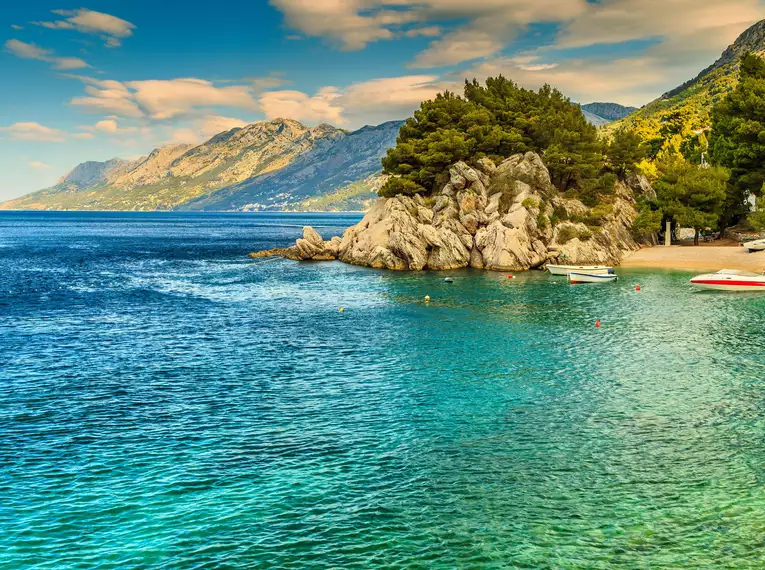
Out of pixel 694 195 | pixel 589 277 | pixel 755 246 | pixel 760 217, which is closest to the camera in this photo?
pixel 589 277

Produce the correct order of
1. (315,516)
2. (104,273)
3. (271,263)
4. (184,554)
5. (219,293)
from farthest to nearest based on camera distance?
(271,263)
(104,273)
(219,293)
(315,516)
(184,554)

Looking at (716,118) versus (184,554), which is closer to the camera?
(184,554)

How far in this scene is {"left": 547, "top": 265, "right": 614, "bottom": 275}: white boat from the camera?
294 ft

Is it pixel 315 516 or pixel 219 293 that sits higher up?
pixel 219 293

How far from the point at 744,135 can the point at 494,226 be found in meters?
55.6

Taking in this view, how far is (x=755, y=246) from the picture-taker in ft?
322

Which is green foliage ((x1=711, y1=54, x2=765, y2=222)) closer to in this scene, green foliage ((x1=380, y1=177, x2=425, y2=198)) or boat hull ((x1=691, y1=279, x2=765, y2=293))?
boat hull ((x1=691, y1=279, x2=765, y2=293))

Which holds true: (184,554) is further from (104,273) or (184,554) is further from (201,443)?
(104,273)

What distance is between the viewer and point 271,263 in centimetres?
12181

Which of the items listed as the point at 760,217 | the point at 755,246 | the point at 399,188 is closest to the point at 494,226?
the point at 399,188

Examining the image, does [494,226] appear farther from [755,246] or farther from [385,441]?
[385,441]

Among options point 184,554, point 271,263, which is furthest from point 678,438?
point 271,263

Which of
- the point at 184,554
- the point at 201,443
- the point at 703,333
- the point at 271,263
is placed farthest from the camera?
the point at 271,263

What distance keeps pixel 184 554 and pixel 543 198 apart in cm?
10373
